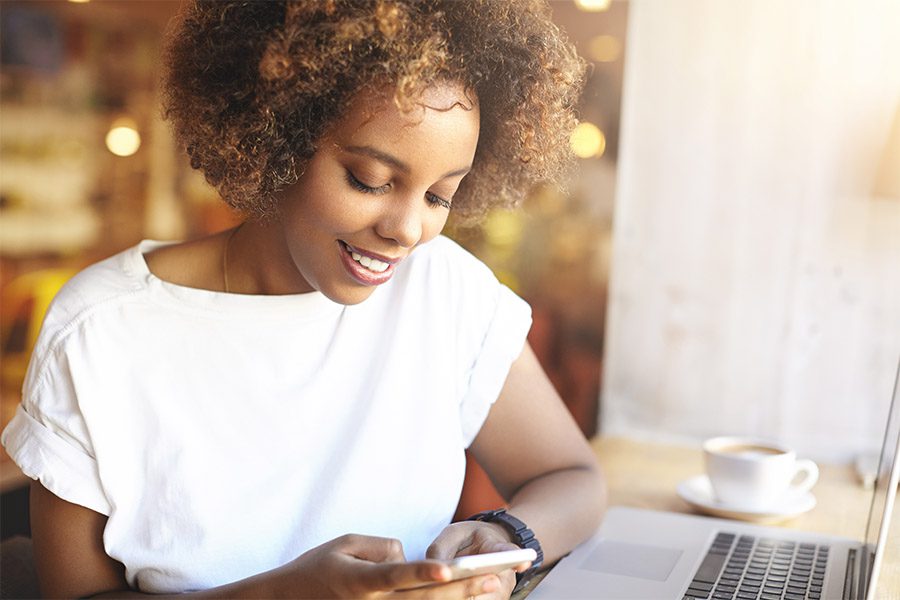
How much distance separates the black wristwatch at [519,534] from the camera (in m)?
1.04

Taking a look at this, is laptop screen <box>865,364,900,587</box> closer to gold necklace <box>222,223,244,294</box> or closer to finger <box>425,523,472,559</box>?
finger <box>425,523,472,559</box>

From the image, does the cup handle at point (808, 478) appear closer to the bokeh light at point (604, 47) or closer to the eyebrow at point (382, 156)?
the eyebrow at point (382, 156)

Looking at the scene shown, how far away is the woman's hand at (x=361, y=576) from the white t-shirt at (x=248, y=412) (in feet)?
0.62

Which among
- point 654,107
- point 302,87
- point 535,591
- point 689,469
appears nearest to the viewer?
point 302,87

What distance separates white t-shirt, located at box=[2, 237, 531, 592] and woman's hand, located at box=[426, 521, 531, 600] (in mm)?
146

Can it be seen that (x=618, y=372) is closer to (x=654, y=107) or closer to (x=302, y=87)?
(x=654, y=107)

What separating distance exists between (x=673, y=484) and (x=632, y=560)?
0.41 metres

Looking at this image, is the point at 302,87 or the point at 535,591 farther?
the point at 535,591

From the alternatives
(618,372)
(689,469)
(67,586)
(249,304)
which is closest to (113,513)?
(67,586)

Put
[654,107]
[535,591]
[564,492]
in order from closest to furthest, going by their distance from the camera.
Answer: [535,591], [564,492], [654,107]

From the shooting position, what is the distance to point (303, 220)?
979 millimetres

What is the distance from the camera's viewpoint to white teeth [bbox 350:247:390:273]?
3.19ft

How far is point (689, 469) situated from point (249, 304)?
0.83 m

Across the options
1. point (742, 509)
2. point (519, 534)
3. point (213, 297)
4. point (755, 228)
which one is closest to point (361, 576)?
point (519, 534)
